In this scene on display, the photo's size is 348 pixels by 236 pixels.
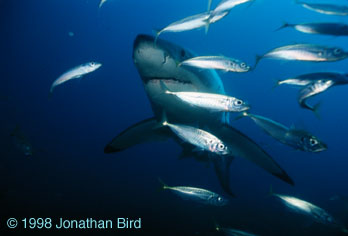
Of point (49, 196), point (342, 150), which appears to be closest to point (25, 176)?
point (49, 196)

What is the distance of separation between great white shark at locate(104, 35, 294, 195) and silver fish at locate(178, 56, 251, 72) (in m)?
0.34

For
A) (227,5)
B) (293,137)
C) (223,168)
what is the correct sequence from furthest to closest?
(223,168) → (227,5) → (293,137)

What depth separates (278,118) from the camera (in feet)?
264

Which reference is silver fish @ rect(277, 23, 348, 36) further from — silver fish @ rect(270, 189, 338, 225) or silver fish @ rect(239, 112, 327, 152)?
silver fish @ rect(270, 189, 338, 225)

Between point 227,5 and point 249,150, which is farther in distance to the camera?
point 249,150

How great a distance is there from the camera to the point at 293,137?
2.66m

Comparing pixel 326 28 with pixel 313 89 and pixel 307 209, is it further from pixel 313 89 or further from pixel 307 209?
pixel 307 209

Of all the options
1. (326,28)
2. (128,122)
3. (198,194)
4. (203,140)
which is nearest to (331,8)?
(326,28)

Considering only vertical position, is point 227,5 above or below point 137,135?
above

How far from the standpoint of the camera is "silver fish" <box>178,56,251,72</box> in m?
2.66

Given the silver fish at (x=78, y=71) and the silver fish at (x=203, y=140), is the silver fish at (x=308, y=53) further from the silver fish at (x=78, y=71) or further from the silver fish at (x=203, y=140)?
the silver fish at (x=78, y=71)

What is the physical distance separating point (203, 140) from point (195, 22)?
60.3 inches

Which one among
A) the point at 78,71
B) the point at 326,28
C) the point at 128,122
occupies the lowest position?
the point at 128,122

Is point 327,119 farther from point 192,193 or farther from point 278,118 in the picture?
point 192,193
